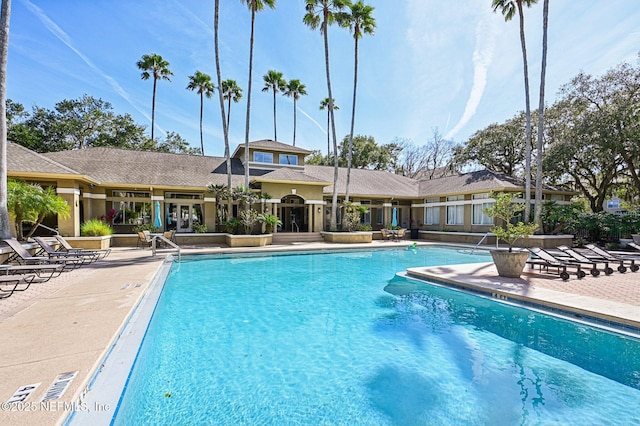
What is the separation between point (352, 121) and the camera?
23.5 metres

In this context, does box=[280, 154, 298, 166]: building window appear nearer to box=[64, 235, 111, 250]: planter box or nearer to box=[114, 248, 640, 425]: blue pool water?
box=[64, 235, 111, 250]: planter box

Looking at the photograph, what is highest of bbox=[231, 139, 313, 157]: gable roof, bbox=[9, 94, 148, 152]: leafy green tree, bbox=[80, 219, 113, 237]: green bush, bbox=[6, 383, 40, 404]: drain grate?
bbox=[9, 94, 148, 152]: leafy green tree

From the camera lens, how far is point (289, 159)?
84.6ft

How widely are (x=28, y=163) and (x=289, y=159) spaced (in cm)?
1625

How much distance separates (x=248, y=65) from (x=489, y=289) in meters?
20.6

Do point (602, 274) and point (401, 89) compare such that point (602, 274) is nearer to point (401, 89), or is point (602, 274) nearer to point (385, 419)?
point (385, 419)

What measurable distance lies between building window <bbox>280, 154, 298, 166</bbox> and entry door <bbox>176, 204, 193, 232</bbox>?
27.7ft

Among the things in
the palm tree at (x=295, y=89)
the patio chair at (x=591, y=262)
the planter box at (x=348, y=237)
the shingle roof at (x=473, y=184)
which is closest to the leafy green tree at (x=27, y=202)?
the planter box at (x=348, y=237)

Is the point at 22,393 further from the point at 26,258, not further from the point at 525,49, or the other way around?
the point at 525,49

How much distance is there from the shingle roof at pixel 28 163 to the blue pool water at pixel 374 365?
1185 cm

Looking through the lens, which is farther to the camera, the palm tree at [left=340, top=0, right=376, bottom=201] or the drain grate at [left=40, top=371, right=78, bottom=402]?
the palm tree at [left=340, top=0, right=376, bottom=201]

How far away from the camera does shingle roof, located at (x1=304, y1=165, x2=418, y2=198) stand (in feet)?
82.8

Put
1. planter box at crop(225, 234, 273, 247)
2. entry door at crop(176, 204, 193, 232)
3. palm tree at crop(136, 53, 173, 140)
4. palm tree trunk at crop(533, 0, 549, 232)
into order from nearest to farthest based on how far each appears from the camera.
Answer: planter box at crop(225, 234, 273, 247)
palm tree trunk at crop(533, 0, 549, 232)
entry door at crop(176, 204, 193, 232)
palm tree at crop(136, 53, 173, 140)

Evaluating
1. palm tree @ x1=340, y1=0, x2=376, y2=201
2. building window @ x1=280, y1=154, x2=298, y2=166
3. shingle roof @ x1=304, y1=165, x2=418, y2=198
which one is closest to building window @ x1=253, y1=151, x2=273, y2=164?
building window @ x1=280, y1=154, x2=298, y2=166
